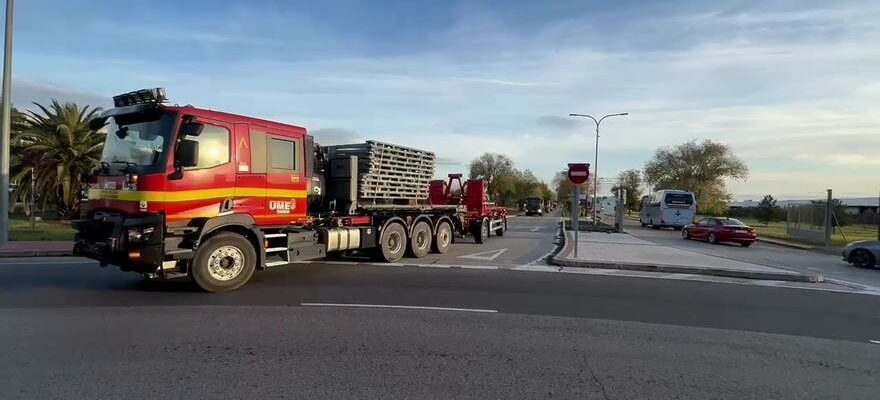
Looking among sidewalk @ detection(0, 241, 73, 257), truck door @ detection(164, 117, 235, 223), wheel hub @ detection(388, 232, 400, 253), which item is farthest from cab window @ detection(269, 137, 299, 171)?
sidewalk @ detection(0, 241, 73, 257)

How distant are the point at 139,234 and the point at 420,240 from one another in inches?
336

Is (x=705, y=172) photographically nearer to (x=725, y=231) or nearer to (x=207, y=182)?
(x=725, y=231)

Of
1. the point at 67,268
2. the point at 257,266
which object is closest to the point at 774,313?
the point at 257,266

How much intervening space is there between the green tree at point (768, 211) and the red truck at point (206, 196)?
224 ft

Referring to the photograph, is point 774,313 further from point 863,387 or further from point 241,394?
point 241,394

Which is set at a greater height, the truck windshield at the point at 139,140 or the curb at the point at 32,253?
the truck windshield at the point at 139,140

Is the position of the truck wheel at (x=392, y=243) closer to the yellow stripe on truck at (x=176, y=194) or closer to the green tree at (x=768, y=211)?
the yellow stripe on truck at (x=176, y=194)

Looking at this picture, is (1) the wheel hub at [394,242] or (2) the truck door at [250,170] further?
(1) the wheel hub at [394,242]

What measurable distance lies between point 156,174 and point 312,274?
13.2 ft

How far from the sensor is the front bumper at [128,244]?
869 centimetres

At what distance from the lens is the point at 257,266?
10.5 meters

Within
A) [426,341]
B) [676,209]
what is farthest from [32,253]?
[676,209]

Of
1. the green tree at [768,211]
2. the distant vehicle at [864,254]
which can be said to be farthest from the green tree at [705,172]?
the distant vehicle at [864,254]

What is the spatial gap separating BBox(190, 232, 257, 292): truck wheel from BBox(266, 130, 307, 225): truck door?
35.6 inches
